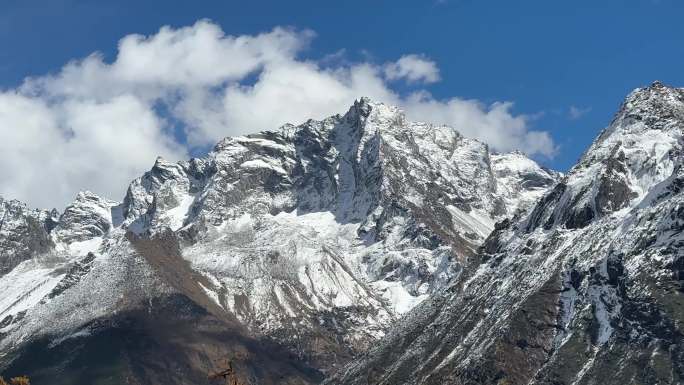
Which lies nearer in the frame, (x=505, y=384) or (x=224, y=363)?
(x=224, y=363)

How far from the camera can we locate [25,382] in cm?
9844

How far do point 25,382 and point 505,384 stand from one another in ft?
208

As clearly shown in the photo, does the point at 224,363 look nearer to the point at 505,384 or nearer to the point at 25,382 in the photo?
the point at 25,382

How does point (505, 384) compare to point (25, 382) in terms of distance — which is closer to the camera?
point (25, 382)

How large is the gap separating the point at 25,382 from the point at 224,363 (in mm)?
19592

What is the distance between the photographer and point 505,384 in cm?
13700

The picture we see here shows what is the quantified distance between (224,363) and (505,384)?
54.3m

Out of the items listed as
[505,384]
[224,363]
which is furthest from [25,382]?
[505,384]

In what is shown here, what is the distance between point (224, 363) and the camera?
9350 centimetres
